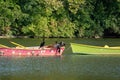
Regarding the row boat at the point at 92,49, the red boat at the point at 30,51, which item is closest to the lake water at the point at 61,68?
the red boat at the point at 30,51

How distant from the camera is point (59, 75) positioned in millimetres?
32688

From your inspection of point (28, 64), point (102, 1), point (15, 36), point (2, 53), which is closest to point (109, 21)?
point (102, 1)

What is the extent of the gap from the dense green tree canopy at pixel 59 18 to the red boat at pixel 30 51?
94.0ft

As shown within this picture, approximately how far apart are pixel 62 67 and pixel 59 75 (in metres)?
4.86

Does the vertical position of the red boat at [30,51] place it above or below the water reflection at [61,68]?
below

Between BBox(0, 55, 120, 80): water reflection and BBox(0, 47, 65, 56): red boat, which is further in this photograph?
BBox(0, 47, 65, 56): red boat

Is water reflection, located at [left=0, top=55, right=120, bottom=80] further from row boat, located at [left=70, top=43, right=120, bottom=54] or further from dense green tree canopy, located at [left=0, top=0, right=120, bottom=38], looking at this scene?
dense green tree canopy, located at [left=0, top=0, right=120, bottom=38]

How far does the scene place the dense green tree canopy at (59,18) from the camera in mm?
78812

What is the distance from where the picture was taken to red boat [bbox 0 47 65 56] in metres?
46.8

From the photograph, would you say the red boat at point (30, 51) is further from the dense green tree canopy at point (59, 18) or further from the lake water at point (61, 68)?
the dense green tree canopy at point (59, 18)

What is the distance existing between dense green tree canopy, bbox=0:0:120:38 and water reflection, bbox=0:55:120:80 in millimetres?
33102

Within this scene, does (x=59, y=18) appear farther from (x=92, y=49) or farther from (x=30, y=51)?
(x=30, y=51)

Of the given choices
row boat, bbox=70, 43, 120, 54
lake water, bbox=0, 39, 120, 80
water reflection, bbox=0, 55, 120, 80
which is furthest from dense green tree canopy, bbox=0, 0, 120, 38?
water reflection, bbox=0, 55, 120, 80

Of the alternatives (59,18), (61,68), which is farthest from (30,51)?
(59,18)
